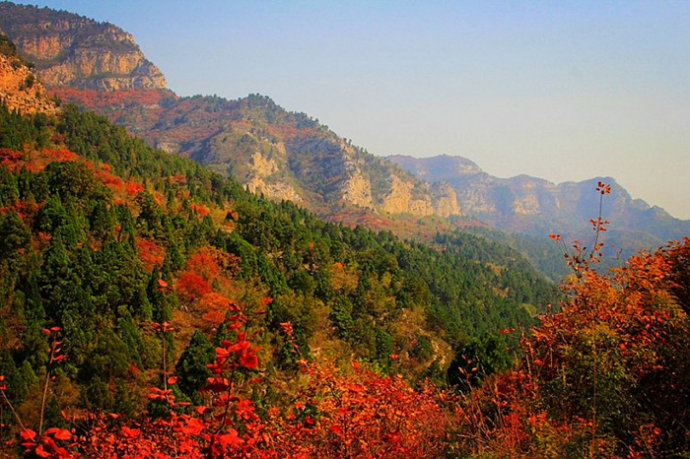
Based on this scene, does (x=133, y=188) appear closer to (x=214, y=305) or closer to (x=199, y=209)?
(x=199, y=209)

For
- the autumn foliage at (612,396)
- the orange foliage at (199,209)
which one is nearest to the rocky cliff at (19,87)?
the orange foliage at (199,209)

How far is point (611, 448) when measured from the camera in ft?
15.7

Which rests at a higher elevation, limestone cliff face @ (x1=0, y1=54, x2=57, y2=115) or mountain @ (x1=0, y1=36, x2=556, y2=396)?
limestone cliff face @ (x1=0, y1=54, x2=57, y2=115)

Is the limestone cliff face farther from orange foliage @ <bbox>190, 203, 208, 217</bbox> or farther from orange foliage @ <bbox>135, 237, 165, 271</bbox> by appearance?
orange foliage @ <bbox>135, 237, 165, 271</bbox>

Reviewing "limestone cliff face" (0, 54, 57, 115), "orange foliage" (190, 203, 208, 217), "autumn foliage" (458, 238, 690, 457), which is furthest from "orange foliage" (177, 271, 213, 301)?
"limestone cliff face" (0, 54, 57, 115)

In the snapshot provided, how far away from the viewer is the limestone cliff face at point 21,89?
5528cm

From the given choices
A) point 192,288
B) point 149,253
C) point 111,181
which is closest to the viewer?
point 192,288

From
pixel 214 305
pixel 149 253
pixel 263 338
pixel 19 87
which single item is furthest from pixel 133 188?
pixel 19 87

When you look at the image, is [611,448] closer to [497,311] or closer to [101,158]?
[101,158]

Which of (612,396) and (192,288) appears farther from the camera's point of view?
(192,288)

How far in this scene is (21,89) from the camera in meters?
57.2

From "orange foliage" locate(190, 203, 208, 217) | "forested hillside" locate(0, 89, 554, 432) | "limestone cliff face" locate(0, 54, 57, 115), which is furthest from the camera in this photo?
"limestone cliff face" locate(0, 54, 57, 115)

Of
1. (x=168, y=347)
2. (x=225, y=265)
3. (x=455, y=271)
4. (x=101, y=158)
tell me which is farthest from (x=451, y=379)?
(x=455, y=271)

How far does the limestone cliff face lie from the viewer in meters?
55.3
